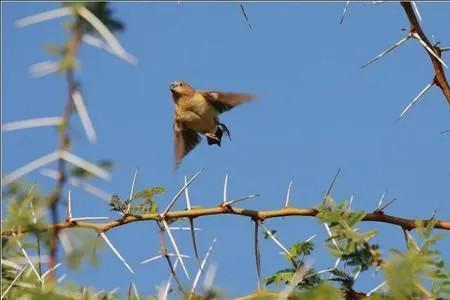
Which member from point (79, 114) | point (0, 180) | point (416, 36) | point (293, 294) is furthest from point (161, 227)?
point (79, 114)

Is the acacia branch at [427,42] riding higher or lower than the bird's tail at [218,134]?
higher

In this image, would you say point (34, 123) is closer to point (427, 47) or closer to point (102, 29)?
point (102, 29)

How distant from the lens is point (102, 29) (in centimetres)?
143

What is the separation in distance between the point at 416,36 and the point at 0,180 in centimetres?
232

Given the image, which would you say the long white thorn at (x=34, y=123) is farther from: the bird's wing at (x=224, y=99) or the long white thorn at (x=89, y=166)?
the bird's wing at (x=224, y=99)

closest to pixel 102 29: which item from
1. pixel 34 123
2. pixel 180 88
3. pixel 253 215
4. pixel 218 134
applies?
pixel 34 123

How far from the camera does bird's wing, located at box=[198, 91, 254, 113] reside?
5605 mm

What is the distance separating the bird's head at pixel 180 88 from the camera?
6336mm

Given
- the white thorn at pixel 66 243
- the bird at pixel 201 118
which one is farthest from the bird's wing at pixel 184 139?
the white thorn at pixel 66 243

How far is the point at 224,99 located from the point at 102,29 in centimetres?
429

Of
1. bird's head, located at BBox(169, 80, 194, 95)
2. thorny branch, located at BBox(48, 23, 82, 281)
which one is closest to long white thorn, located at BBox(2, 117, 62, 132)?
thorny branch, located at BBox(48, 23, 82, 281)

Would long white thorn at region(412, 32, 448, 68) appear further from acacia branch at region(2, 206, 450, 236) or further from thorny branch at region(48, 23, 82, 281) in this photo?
thorny branch at region(48, 23, 82, 281)

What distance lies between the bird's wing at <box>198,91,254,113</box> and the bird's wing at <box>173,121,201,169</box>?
0.28 metres

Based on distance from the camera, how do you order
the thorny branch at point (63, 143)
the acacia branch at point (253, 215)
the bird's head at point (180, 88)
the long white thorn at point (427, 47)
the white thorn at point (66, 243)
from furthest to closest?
the bird's head at point (180, 88) < the long white thorn at point (427, 47) < the acacia branch at point (253, 215) < the white thorn at point (66, 243) < the thorny branch at point (63, 143)
